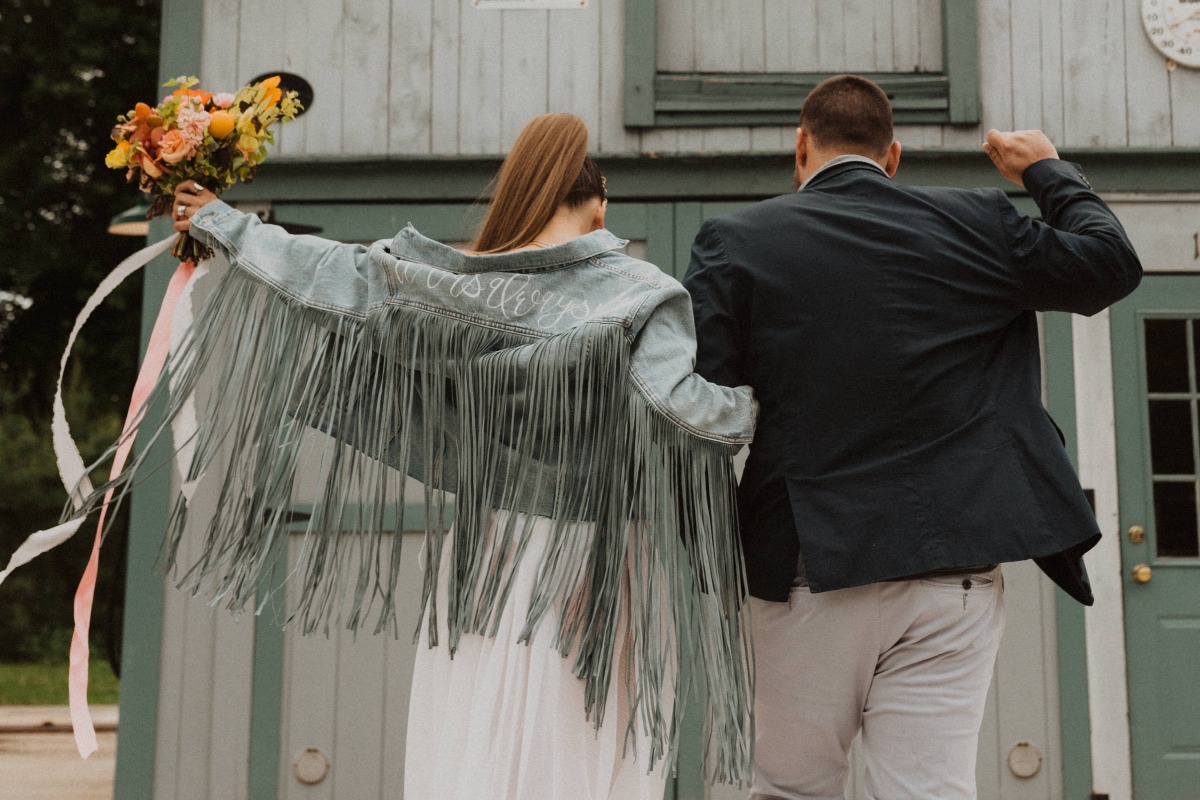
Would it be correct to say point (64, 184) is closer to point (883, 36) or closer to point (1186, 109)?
point (883, 36)

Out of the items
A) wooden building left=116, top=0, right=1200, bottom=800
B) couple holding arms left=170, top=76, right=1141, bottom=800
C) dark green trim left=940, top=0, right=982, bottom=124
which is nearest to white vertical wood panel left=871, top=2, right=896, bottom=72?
wooden building left=116, top=0, right=1200, bottom=800

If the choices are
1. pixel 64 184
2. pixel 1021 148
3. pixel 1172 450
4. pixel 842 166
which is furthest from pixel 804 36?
pixel 64 184

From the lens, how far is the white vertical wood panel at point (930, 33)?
13.0 feet

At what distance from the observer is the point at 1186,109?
154 inches

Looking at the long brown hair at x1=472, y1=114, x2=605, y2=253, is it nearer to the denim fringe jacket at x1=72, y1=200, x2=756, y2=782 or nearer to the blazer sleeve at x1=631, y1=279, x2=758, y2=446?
the denim fringe jacket at x1=72, y1=200, x2=756, y2=782

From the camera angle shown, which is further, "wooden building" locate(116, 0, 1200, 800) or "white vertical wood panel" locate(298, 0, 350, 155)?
"white vertical wood panel" locate(298, 0, 350, 155)

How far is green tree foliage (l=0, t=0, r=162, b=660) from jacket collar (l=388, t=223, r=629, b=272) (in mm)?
7640

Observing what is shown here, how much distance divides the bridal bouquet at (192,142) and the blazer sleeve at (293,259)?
4.0 inches

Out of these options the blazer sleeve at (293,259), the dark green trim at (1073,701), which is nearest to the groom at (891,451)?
the blazer sleeve at (293,259)

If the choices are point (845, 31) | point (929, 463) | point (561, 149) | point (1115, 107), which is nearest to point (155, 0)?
point (845, 31)

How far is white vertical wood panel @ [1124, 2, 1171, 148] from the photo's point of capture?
3904 mm

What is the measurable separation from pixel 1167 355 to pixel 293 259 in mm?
3043

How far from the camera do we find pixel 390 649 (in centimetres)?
374

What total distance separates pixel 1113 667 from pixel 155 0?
875 cm
